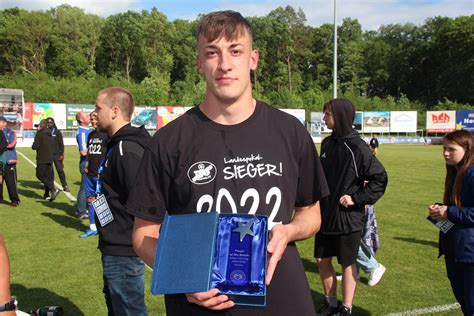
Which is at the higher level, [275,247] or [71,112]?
[71,112]

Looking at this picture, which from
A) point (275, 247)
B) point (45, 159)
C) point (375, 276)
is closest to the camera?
point (275, 247)

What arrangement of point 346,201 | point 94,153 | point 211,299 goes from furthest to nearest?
point 94,153, point 346,201, point 211,299

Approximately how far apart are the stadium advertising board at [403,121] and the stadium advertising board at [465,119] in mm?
5266

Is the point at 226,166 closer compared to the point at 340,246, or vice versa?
the point at 226,166

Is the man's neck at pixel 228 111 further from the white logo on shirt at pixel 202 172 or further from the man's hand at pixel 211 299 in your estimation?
the man's hand at pixel 211 299

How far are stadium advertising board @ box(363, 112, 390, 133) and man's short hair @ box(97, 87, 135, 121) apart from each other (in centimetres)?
5454

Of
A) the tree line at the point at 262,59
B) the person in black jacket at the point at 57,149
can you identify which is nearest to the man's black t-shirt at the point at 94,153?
the person in black jacket at the point at 57,149

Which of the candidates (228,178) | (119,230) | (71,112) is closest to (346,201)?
(119,230)

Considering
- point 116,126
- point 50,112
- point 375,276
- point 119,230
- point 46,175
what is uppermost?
point 50,112

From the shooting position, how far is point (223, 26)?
1.97m

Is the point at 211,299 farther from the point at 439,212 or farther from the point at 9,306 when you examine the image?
the point at 439,212

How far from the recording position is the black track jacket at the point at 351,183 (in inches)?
189

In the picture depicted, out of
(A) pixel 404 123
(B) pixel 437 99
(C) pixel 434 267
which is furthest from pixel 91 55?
(C) pixel 434 267

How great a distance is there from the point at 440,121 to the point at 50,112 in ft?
149
